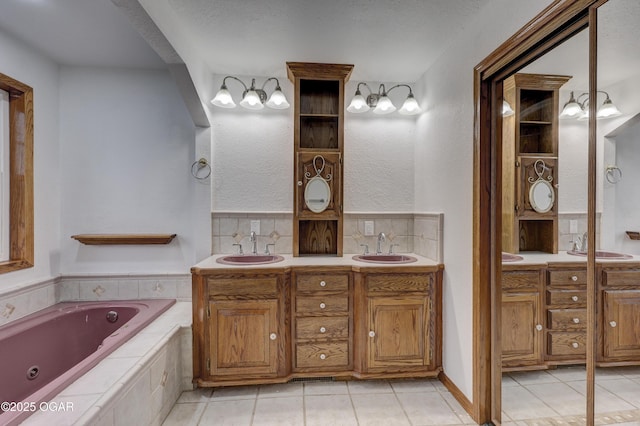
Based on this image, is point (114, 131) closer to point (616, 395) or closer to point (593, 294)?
point (593, 294)

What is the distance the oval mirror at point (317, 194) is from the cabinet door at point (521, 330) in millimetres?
1429

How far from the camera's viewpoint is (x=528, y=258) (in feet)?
5.37

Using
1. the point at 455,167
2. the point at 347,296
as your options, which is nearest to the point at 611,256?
the point at 455,167

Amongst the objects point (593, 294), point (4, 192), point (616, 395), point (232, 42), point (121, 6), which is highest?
point (232, 42)

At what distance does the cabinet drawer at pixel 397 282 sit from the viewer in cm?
220

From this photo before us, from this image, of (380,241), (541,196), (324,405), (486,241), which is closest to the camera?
(541,196)

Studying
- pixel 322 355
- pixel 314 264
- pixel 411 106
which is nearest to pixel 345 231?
pixel 314 264

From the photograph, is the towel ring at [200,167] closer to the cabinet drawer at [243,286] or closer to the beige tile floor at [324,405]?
the cabinet drawer at [243,286]

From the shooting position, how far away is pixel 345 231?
2.78m

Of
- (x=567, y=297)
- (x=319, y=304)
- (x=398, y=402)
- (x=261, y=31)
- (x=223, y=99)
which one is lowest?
(x=398, y=402)

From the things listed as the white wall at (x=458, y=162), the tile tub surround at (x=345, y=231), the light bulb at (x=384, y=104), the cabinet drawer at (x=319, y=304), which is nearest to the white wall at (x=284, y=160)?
the tile tub surround at (x=345, y=231)

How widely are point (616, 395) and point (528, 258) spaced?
0.67m

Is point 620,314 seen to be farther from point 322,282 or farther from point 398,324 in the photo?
point 322,282

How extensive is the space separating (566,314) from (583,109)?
892 mm
